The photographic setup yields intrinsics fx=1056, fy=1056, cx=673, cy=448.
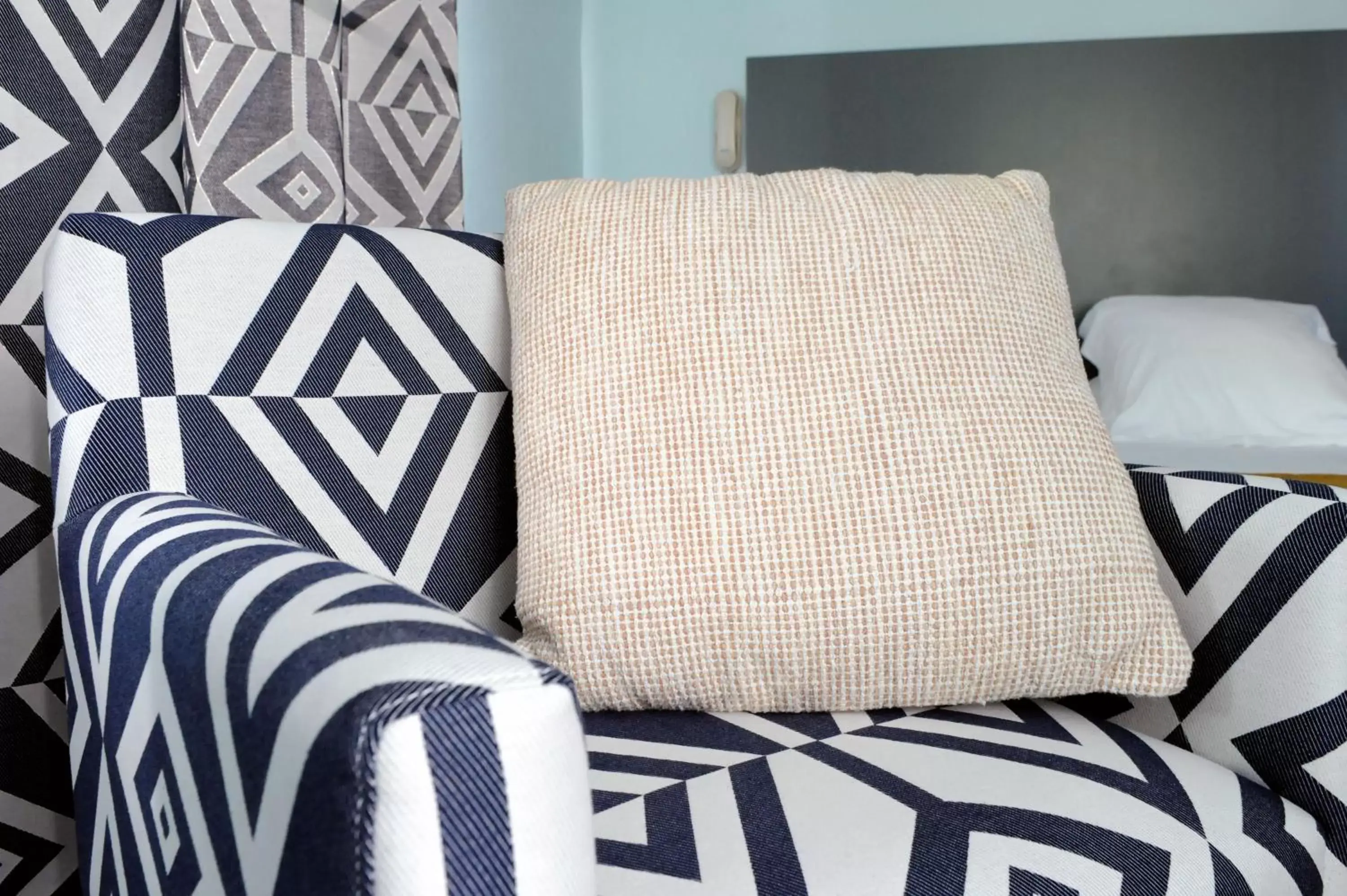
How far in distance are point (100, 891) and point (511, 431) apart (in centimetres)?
50

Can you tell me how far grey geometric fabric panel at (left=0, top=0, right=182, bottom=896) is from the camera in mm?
1028

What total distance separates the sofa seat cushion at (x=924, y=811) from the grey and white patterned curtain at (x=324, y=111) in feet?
3.18

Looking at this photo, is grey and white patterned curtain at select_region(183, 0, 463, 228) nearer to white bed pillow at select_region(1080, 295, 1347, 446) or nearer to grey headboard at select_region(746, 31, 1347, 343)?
grey headboard at select_region(746, 31, 1347, 343)

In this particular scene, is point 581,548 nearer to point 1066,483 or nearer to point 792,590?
point 792,590

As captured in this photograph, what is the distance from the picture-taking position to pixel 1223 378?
2.51 m

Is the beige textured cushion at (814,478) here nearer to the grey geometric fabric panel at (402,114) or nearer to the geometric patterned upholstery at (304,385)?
the geometric patterned upholstery at (304,385)

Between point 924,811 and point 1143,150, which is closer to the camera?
point 924,811

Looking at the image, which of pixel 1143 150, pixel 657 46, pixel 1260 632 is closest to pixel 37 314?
pixel 1260 632

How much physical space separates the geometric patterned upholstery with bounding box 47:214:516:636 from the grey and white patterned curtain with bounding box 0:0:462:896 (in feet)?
0.96

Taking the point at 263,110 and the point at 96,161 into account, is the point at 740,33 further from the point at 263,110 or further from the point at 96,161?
the point at 96,161

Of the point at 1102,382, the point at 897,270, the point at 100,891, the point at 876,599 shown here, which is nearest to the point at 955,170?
the point at 1102,382

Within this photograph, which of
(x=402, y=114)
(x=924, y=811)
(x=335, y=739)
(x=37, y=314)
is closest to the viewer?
(x=335, y=739)

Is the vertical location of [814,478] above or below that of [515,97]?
below

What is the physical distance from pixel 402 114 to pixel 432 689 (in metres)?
1.82
